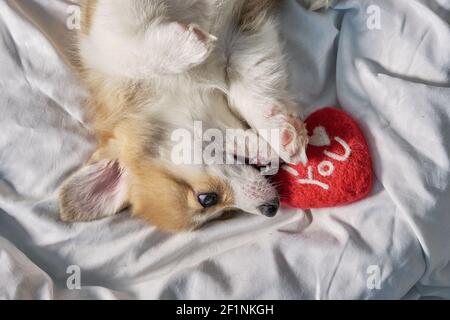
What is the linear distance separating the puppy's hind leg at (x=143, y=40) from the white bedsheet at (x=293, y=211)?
0.31 meters

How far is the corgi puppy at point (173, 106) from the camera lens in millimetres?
1686

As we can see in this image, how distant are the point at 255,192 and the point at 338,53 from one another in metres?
0.62

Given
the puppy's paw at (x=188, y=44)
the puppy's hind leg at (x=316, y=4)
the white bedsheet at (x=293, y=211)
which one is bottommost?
the white bedsheet at (x=293, y=211)

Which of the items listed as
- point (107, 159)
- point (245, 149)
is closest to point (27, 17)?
point (107, 159)

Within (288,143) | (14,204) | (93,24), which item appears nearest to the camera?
(288,143)

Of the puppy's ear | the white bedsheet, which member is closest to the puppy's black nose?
the white bedsheet

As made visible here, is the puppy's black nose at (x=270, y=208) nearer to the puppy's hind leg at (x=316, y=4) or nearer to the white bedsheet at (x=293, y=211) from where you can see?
the white bedsheet at (x=293, y=211)

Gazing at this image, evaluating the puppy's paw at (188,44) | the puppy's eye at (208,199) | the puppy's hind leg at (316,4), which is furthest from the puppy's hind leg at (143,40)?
the puppy's hind leg at (316,4)

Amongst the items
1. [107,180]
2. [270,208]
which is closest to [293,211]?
[270,208]

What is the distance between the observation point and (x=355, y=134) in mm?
1734

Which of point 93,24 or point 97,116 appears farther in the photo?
point 97,116

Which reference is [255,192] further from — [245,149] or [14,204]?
[14,204]

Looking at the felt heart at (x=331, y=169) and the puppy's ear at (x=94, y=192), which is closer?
the felt heart at (x=331, y=169)

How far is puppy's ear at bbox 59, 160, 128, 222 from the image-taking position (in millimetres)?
1803
